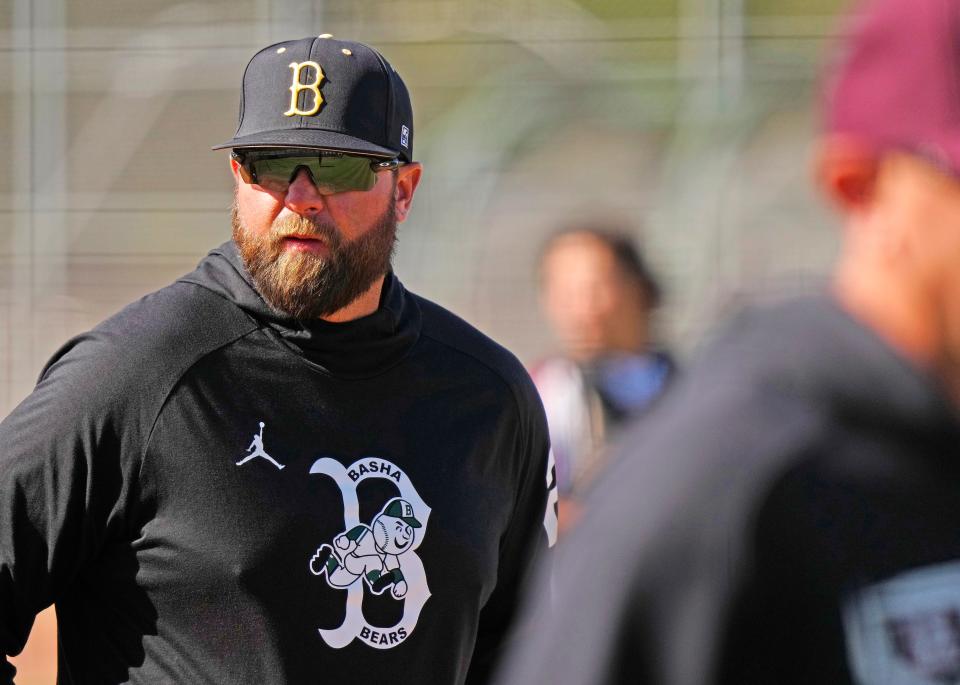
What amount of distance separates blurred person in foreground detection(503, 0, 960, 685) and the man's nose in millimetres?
A: 1665

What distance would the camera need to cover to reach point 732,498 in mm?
1347

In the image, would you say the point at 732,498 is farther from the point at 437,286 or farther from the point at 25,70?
the point at 25,70

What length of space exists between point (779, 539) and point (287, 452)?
61.1 inches

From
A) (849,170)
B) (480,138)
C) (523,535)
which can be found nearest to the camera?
(849,170)

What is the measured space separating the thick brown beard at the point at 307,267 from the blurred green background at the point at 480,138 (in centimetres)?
779

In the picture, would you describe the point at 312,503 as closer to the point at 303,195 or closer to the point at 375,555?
the point at 375,555

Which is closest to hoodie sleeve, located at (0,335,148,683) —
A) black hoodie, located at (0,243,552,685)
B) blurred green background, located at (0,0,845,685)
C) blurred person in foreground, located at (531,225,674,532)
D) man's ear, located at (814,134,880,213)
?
black hoodie, located at (0,243,552,685)

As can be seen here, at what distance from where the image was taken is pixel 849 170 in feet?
4.77

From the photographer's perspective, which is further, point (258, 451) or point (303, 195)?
point (303, 195)

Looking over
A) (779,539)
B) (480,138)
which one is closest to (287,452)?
(779,539)

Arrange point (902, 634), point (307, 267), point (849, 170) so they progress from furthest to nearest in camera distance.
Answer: point (307, 267), point (849, 170), point (902, 634)

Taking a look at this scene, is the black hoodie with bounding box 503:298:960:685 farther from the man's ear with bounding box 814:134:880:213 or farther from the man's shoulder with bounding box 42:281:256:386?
the man's shoulder with bounding box 42:281:256:386

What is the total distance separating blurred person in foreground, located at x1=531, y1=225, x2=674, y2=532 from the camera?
5.44 meters

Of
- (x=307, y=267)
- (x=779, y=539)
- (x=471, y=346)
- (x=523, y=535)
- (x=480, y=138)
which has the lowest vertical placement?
(x=523, y=535)
